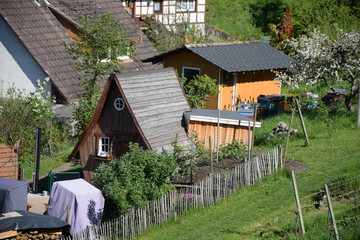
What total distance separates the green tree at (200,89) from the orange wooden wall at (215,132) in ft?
19.4

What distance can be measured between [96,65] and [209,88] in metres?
5.17

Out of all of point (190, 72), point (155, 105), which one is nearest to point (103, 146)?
point (155, 105)

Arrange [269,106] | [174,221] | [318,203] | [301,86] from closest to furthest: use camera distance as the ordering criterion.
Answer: [318,203], [174,221], [269,106], [301,86]

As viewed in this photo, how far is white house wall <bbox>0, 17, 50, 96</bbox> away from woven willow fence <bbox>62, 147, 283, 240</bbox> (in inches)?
643

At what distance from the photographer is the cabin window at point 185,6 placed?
5509cm

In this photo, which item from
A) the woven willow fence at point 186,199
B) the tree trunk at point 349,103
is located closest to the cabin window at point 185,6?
the tree trunk at point 349,103

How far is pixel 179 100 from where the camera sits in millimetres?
25375

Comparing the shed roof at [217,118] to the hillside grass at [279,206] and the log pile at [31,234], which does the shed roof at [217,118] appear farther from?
the log pile at [31,234]

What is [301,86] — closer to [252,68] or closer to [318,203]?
[252,68]

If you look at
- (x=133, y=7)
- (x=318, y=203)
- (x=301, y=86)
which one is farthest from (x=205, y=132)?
(x=133, y=7)

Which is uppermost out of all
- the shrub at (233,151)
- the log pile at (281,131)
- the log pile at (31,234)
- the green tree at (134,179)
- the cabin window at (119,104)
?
the cabin window at (119,104)

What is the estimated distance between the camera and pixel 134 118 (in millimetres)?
23500

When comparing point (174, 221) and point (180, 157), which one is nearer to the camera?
point (174, 221)

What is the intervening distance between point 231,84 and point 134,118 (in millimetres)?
10163
